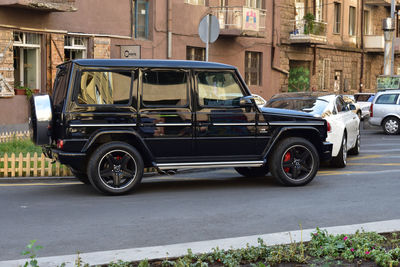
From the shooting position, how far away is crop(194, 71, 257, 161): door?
33.3ft

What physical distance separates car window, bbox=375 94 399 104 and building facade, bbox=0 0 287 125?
8.84 metres

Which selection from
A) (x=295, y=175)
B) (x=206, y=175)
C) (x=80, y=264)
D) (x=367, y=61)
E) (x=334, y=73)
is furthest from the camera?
(x=367, y=61)

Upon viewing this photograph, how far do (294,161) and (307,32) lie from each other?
27180 mm

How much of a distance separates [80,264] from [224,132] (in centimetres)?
517

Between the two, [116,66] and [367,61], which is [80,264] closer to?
[116,66]

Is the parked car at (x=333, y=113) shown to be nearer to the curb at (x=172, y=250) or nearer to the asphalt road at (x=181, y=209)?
the asphalt road at (x=181, y=209)

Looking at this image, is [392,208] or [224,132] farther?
[224,132]

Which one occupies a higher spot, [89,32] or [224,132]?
[89,32]

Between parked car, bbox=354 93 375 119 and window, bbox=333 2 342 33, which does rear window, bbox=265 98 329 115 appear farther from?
window, bbox=333 2 342 33

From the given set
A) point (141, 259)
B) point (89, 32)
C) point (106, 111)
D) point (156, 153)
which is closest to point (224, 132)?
point (156, 153)

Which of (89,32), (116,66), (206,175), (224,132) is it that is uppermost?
(89,32)

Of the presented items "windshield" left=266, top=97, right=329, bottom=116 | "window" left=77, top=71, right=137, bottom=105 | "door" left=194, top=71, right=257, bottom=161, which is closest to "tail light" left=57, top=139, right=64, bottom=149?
"window" left=77, top=71, right=137, bottom=105

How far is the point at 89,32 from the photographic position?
83.1 feet

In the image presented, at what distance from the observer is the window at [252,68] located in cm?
3390
